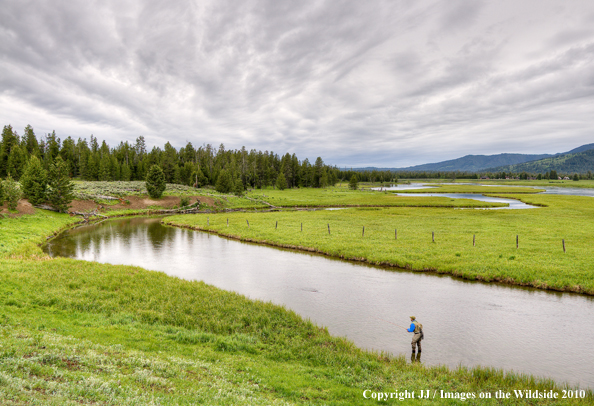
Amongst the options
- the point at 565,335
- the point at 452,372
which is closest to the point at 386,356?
the point at 452,372

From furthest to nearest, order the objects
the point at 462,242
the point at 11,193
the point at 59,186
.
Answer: the point at 59,186 < the point at 11,193 < the point at 462,242

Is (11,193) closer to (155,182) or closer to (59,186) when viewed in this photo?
(59,186)

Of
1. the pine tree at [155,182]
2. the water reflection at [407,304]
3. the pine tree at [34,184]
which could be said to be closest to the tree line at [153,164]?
the pine tree at [155,182]

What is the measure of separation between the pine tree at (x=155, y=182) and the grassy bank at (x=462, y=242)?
26.3 metres

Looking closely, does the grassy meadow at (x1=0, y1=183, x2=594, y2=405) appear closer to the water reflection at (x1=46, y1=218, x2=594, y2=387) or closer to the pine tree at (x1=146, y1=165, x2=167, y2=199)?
the water reflection at (x1=46, y1=218, x2=594, y2=387)

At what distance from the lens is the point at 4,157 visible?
99500mm

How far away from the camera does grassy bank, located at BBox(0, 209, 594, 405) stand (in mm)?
8344

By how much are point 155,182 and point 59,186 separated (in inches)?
Result: 951

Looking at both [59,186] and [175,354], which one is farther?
[59,186]

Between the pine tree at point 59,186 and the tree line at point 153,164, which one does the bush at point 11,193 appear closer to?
the pine tree at point 59,186

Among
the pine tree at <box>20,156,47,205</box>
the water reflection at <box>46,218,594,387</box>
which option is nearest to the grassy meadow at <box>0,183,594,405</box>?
the water reflection at <box>46,218,594,387</box>

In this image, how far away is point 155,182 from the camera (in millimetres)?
79625

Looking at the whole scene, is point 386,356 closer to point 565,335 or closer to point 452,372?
point 452,372

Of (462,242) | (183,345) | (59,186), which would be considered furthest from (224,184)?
(183,345)
